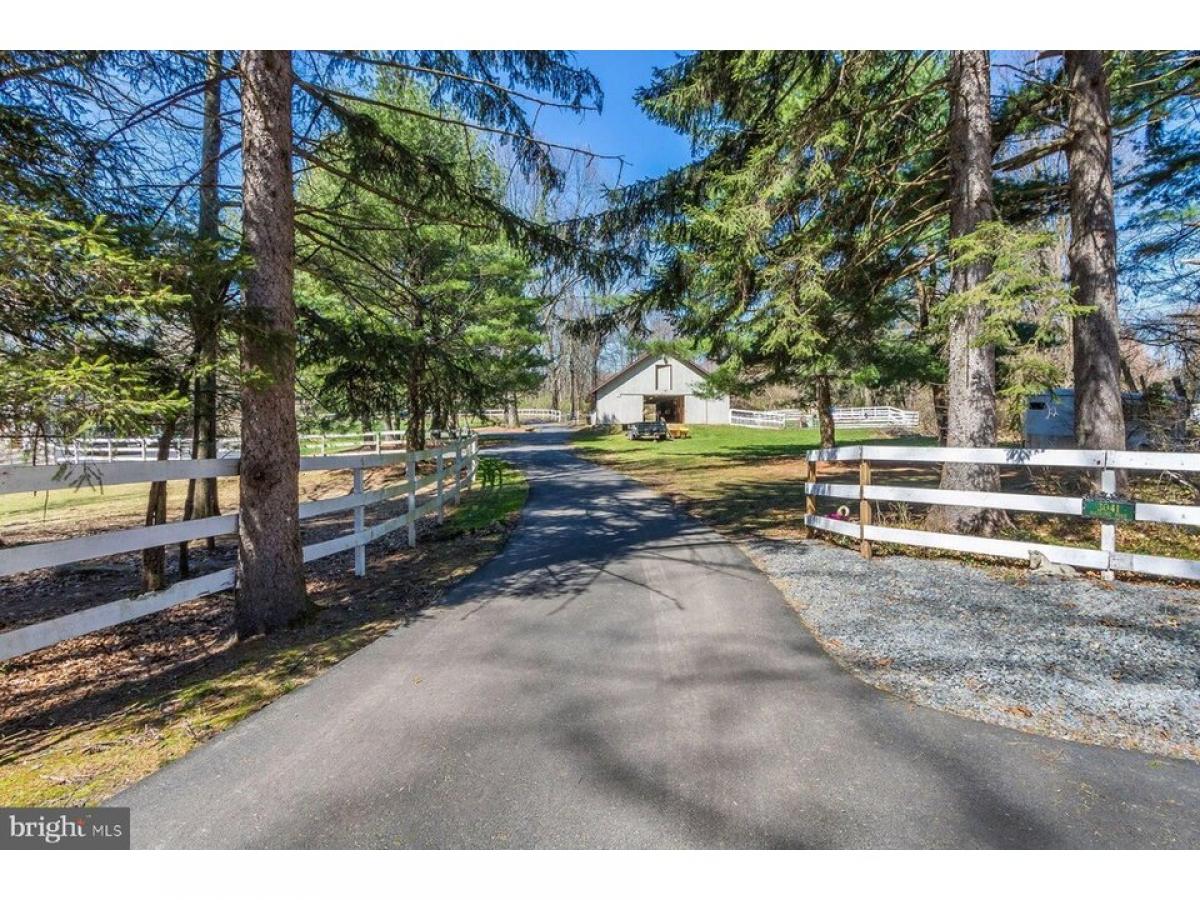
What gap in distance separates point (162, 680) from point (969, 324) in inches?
319

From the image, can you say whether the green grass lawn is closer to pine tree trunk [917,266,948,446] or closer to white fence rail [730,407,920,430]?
pine tree trunk [917,266,948,446]

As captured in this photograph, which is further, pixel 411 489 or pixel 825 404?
pixel 825 404

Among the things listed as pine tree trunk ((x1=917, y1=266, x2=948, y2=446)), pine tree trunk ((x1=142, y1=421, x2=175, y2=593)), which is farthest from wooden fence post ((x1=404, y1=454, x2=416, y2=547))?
pine tree trunk ((x1=917, y1=266, x2=948, y2=446))

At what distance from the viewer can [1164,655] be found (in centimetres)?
348

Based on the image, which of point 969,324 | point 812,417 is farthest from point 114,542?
point 812,417

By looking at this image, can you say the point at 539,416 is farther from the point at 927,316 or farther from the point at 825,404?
the point at 927,316

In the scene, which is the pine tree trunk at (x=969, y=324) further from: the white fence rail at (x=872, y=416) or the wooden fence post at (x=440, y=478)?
the white fence rail at (x=872, y=416)

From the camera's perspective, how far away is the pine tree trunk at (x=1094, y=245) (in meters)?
7.12

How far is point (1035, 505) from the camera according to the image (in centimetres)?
533

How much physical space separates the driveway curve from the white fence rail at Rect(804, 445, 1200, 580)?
272cm

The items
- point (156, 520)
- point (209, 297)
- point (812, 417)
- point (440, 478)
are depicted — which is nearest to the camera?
point (209, 297)

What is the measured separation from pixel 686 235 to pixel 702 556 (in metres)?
4.51

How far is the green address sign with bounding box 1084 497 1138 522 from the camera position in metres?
4.73

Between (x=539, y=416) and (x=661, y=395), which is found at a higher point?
(x=661, y=395)
